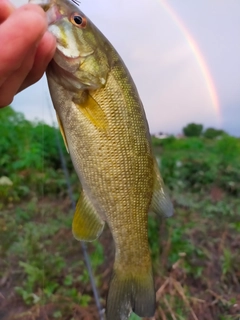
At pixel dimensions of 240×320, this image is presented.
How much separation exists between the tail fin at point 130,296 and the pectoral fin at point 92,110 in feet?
1.24

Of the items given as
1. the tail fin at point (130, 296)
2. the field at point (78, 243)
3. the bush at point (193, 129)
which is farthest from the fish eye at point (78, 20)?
the bush at point (193, 129)

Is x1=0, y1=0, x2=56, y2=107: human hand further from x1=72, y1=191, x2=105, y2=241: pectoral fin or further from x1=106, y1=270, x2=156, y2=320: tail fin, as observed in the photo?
x1=106, y1=270, x2=156, y2=320: tail fin

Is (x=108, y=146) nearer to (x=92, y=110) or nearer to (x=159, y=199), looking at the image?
(x=92, y=110)

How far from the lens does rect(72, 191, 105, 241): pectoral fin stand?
944mm

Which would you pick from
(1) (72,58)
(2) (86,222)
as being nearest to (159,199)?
(2) (86,222)

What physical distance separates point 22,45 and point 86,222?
473 millimetres

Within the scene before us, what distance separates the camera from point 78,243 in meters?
2.55

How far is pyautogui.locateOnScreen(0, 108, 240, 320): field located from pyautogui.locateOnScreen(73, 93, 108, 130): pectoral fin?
55.3 inches

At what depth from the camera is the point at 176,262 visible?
2322mm

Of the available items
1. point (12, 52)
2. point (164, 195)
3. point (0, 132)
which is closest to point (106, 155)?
point (164, 195)

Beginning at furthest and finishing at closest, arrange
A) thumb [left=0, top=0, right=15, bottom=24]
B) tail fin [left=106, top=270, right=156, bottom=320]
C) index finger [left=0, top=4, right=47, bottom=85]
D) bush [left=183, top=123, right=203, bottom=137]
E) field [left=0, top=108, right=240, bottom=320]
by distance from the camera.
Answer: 1. bush [left=183, top=123, right=203, bottom=137]
2. field [left=0, top=108, right=240, bottom=320]
3. tail fin [left=106, top=270, right=156, bottom=320]
4. thumb [left=0, top=0, right=15, bottom=24]
5. index finger [left=0, top=4, right=47, bottom=85]

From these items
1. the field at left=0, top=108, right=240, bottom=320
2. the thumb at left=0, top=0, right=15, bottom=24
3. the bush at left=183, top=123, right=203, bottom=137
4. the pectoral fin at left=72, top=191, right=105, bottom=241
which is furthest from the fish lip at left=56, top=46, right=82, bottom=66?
the bush at left=183, top=123, right=203, bottom=137

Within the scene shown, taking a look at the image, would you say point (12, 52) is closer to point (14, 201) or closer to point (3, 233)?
point (3, 233)

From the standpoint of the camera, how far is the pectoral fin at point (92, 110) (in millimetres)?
850
